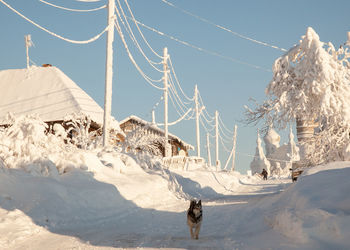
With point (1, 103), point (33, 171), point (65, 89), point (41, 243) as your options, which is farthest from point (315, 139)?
point (1, 103)

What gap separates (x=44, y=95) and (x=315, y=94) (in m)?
27.3

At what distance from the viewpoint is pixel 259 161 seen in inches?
3132

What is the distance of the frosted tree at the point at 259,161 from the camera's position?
260 feet

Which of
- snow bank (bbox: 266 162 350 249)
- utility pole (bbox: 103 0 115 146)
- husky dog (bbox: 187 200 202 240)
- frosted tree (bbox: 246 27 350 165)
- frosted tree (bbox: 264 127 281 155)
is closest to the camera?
snow bank (bbox: 266 162 350 249)

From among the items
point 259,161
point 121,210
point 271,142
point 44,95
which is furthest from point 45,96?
point 271,142

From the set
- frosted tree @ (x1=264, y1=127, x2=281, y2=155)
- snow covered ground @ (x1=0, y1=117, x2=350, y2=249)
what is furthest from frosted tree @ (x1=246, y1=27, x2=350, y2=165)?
frosted tree @ (x1=264, y1=127, x2=281, y2=155)

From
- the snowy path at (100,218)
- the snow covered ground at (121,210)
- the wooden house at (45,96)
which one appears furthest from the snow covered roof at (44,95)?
the snowy path at (100,218)

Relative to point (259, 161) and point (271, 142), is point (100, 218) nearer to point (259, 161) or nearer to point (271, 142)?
point (259, 161)

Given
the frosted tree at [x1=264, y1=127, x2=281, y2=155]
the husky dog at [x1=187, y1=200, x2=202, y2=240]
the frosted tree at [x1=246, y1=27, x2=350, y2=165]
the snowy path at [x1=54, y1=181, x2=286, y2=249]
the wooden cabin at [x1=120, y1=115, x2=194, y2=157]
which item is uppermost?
the frosted tree at [x1=264, y1=127, x2=281, y2=155]

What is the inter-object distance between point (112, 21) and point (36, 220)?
14.7 metres

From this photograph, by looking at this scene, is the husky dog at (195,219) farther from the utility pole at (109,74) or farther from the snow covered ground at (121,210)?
the utility pole at (109,74)

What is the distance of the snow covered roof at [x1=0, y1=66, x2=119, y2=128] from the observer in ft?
106

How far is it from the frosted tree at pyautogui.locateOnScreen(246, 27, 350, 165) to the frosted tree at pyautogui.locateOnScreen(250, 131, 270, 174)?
208ft

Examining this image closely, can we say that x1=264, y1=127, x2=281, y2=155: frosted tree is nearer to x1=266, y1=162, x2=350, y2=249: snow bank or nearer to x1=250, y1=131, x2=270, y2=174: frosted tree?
x1=250, y1=131, x2=270, y2=174: frosted tree
